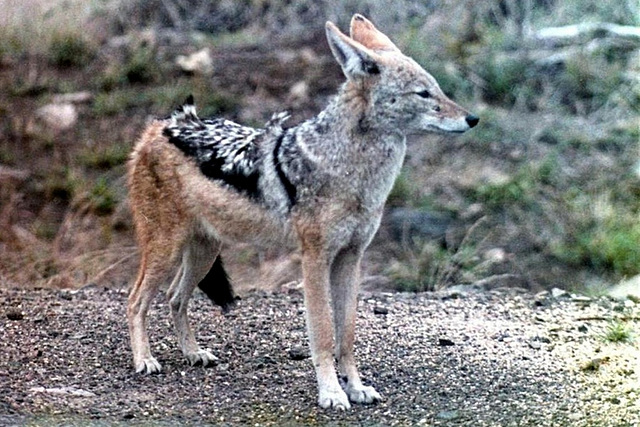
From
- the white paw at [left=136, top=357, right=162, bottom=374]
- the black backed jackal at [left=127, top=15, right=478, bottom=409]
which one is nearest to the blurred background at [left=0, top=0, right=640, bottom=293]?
the black backed jackal at [left=127, top=15, right=478, bottom=409]

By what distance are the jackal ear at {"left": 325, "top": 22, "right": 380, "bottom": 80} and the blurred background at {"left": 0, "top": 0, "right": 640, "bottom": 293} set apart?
3.70 metres

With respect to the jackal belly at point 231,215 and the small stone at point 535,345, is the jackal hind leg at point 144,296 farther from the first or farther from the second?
the small stone at point 535,345

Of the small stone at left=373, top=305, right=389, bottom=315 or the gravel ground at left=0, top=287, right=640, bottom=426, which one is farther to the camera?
the small stone at left=373, top=305, right=389, bottom=315

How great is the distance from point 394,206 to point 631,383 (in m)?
5.54

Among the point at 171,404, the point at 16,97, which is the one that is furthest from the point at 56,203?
the point at 171,404

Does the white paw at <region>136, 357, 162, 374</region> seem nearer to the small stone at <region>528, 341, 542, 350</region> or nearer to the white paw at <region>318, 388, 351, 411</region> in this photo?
the white paw at <region>318, 388, 351, 411</region>

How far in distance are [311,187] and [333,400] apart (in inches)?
43.6

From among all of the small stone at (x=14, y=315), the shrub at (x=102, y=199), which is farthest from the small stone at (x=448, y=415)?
the shrub at (x=102, y=199)

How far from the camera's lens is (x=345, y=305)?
6.35 m

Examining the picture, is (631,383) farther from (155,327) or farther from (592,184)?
(592,184)

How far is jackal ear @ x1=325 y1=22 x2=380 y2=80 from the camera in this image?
20.4 feet

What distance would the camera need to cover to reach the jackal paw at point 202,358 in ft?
22.2

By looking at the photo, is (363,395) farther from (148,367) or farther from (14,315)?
(14,315)

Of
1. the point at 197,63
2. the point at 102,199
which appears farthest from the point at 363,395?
the point at 197,63
